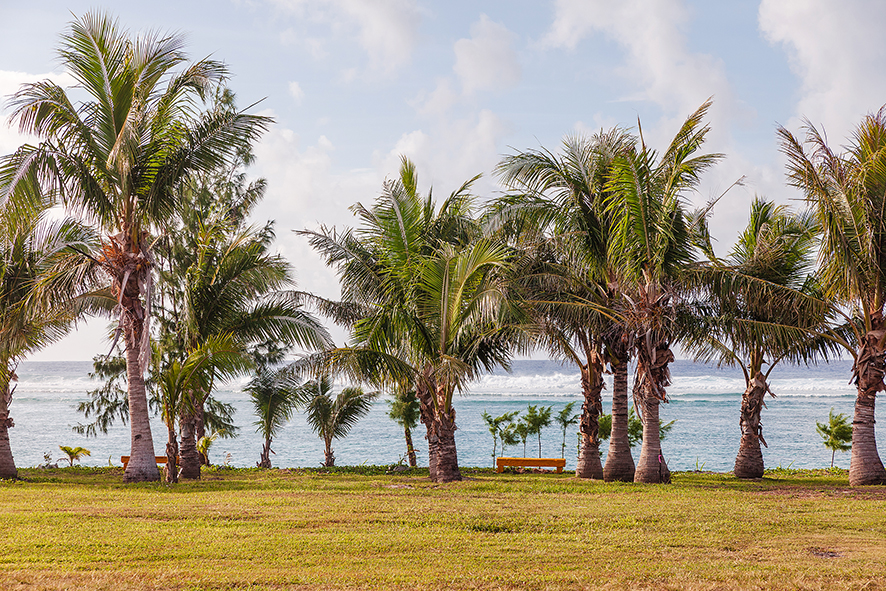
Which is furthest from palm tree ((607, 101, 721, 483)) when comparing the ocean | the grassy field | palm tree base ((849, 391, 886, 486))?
the ocean

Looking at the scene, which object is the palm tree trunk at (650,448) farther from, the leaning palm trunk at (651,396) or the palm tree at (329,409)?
the palm tree at (329,409)

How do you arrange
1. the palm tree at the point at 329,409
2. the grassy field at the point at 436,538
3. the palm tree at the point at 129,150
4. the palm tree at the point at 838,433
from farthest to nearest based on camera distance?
1. the palm tree at the point at 838,433
2. the palm tree at the point at 329,409
3. the palm tree at the point at 129,150
4. the grassy field at the point at 436,538

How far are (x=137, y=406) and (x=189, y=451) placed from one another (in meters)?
1.42

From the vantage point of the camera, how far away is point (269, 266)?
1459 centimetres

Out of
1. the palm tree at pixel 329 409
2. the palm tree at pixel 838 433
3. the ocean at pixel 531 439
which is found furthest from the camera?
the ocean at pixel 531 439

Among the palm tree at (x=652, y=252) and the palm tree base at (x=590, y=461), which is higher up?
the palm tree at (x=652, y=252)

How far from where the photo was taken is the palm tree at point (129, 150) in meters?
12.5

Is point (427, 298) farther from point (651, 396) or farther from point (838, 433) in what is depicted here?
point (838, 433)

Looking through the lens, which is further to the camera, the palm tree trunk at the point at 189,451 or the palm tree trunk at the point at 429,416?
the palm tree trunk at the point at 189,451

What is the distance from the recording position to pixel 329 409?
64.6 feet

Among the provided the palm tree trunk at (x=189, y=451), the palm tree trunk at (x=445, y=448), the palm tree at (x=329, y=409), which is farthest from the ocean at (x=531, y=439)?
the palm tree trunk at (x=189, y=451)

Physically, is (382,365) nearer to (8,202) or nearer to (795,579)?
(8,202)

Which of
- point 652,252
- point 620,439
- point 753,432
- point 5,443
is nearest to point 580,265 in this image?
point 652,252

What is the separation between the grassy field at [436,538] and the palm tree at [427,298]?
7.16ft
